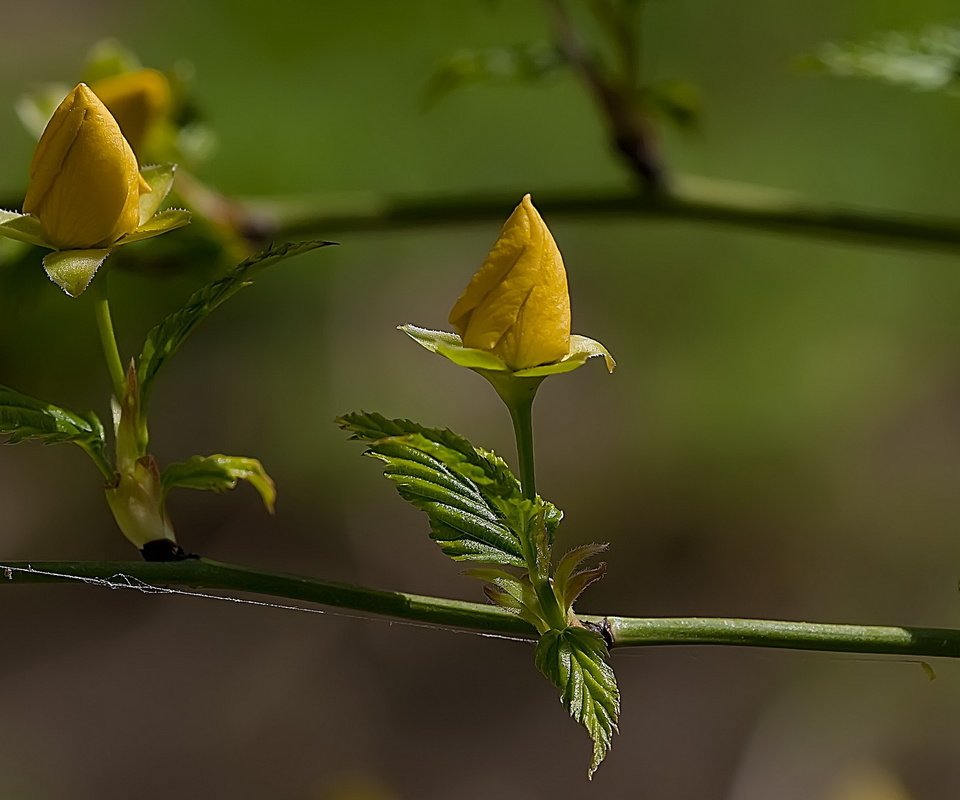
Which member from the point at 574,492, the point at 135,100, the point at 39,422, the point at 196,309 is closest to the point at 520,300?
the point at 196,309

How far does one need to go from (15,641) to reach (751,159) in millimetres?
2961

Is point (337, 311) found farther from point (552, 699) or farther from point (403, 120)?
point (552, 699)

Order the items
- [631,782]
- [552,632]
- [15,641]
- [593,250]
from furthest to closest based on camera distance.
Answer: [593,250]
[15,641]
[631,782]
[552,632]

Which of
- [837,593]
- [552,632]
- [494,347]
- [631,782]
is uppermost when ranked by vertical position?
[494,347]

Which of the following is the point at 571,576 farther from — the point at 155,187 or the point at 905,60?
the point at 905,60

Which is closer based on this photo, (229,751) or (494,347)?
(494,347)

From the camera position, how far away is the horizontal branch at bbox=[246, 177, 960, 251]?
1.46m

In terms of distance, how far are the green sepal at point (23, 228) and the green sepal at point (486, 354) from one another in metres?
0.30

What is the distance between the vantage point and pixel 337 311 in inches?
149

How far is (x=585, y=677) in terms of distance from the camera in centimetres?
79

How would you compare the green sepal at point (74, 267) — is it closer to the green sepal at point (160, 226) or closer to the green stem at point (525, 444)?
the green sepal at point (160, 226)

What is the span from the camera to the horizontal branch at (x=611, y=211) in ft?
4.80

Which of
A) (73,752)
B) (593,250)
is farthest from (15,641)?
(593,250)

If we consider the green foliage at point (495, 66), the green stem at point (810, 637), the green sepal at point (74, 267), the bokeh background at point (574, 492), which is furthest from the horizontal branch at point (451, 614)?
the bokeh background at point (574, 492)
